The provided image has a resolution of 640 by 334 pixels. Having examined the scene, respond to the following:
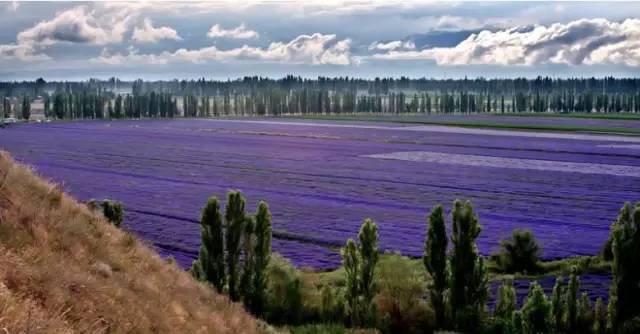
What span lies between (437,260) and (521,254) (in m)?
10.3

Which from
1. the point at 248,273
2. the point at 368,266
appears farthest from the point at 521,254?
the point at 248,273

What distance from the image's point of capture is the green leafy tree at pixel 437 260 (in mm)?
34688

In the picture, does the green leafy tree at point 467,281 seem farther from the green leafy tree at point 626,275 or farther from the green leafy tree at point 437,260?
the green leafy tree at point 626,275

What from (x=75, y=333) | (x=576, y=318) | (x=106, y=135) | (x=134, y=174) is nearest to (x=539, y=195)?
(x=576, y=318)

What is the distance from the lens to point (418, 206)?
6281cm

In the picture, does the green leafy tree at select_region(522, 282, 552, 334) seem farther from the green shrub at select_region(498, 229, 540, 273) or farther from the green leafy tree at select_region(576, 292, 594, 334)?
the green shrub at select_region(498, 229, 540, 273)

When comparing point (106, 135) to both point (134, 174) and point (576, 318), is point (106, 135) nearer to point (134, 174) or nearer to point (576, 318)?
point (134, 174)

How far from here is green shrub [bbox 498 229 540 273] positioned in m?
44.0

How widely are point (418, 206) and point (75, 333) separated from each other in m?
51.7

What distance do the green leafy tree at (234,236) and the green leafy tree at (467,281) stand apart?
1032 cm

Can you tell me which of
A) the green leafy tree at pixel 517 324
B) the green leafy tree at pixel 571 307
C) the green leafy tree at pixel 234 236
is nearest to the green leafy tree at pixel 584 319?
the green leafy tree at pixel 571 307

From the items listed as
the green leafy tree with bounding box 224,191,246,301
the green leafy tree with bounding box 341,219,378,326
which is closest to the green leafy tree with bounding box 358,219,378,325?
the green leafy tree with bounding box 341,219,378,326

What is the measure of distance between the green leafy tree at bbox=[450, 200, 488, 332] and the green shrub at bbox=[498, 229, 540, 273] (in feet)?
31.5

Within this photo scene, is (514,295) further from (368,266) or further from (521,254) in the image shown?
(521,254)
